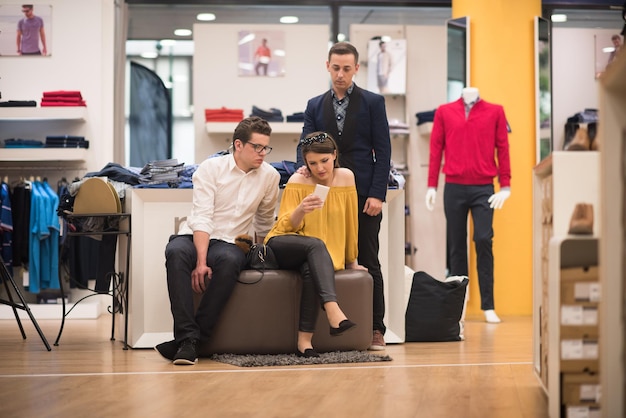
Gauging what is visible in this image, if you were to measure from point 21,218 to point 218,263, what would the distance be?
3371 millimetres

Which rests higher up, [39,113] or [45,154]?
[39,113]

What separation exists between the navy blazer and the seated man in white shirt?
0.26 m

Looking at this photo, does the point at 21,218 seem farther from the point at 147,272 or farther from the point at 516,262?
the point at 516,262

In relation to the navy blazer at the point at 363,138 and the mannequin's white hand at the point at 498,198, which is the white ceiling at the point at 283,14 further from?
the navy blazer at the point at 363,138

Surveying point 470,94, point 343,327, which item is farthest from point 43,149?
point 343,327

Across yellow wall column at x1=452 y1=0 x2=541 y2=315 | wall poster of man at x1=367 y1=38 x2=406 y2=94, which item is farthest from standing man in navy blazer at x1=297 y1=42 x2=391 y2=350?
wall poster of man at x1=367 y1=38 x2=406 y2=94

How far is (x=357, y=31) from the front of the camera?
8500 mm

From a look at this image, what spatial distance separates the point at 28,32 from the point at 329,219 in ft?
14.1

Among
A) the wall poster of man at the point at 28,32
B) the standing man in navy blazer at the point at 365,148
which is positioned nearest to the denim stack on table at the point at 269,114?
the wall poster of man at the point at 28,32

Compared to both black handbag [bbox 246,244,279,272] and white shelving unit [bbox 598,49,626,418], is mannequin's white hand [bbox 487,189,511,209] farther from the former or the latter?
white shelving unit [bbox 598,49,626,418]

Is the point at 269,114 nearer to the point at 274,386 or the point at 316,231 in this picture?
the point at 316,231

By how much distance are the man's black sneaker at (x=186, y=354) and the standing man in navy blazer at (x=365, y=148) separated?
0.92 m

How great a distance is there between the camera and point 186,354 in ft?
13.7

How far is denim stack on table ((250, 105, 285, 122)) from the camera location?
8016 millimetres
